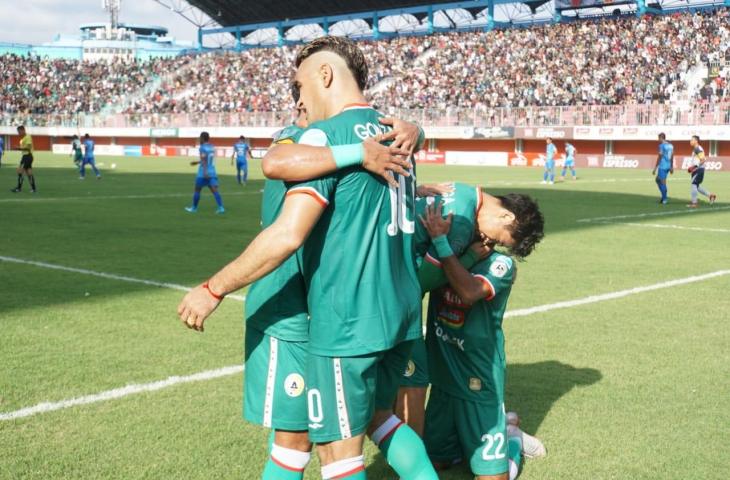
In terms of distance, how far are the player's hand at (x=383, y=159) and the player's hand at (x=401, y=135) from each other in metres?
0.07

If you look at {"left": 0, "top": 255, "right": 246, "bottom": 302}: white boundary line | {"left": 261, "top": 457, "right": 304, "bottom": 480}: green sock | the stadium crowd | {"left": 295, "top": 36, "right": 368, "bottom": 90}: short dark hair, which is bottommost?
{"left": 0, "top": 255, "right": 246, "bottom": 302}: white boundary line

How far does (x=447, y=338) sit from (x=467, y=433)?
498 millimetres

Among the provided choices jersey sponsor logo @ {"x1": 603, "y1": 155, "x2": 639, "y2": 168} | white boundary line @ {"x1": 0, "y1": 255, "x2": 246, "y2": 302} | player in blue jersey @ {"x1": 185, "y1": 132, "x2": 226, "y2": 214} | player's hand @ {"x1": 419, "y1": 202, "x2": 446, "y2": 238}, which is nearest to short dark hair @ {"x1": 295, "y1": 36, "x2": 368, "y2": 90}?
player's hand @ {"x1": 419, "y1": 202, "x2": 446, "y2": 238}

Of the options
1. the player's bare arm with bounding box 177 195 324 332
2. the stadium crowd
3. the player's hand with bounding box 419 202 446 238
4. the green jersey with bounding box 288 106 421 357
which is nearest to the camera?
the player's bare arm with bounding box 177 195 324 332

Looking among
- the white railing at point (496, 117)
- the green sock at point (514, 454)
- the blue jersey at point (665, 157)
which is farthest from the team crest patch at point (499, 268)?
the white railing at point (496, 117)

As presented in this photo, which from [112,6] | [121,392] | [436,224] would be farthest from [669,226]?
[112,6]

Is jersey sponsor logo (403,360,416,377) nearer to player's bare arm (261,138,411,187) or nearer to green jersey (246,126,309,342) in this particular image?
green jersey (246,126,309,342)

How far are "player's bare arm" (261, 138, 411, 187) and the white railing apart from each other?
39.0 m

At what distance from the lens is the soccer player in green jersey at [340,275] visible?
2762 mm

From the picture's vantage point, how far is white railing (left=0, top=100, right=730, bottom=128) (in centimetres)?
3894

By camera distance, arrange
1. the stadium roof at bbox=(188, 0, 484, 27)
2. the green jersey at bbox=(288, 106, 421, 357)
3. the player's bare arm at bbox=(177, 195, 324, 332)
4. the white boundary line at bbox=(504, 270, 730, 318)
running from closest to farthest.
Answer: the player's bare arm at bbox=(177, 195, 324, 332)
the green jersey at bbox=(288, 106, 421, 357)
the white boundary line at bbox=(504, 270, 730, 318)
the stadium roof at bbox=(188, 0, 484, 27)

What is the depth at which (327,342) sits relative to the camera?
9.30 feet

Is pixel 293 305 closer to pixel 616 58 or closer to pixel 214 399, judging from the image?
pixel 214 399

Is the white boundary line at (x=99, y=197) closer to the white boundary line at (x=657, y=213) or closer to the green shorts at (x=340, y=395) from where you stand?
the white boundary line at (x=657, y=213)
